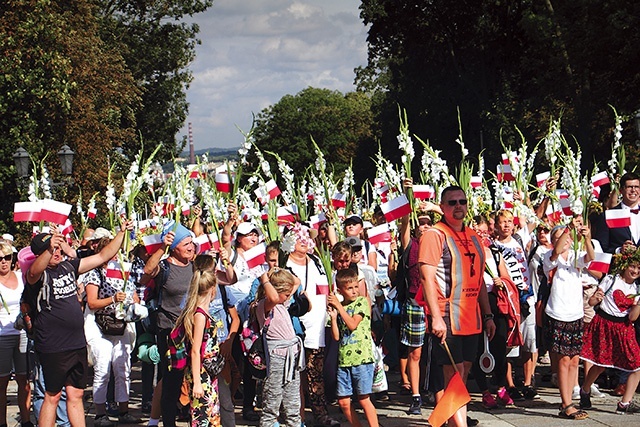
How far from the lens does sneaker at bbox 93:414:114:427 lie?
9.18 m

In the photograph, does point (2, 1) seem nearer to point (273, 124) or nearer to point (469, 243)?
point (469, 243)

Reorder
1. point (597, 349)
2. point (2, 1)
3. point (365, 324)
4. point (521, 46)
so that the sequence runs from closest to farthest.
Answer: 1. point (365, 324)
2. point (597, 349)
3. point (2, 1)
4. point (521, 46)

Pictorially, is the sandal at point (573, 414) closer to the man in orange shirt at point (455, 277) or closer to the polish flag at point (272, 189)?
the man in orange shirt at point (455, 277)

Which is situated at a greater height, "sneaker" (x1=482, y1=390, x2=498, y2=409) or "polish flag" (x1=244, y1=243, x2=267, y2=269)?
"polish flag" (x1=244, y1=243, x2=267, y2=269)

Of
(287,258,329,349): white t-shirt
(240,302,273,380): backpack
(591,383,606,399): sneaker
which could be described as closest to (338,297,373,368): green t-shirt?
(287,258,329,349): white t-shirt

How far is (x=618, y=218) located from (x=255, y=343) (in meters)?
4.04

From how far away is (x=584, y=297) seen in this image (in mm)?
10391

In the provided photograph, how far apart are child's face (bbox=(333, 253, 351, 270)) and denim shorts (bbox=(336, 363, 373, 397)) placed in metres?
1.07

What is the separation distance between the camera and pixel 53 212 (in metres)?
8.02

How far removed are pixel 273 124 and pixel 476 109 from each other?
44010mm

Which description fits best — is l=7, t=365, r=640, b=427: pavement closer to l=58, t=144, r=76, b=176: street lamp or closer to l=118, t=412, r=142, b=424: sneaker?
l=118, t=412, r=142, b=424: sneaker

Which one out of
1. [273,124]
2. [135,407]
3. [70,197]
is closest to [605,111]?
[70,197]

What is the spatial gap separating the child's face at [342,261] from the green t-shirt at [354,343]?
706mm

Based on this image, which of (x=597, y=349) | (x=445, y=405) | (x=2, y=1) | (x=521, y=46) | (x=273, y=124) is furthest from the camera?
(x=273, y=124)
